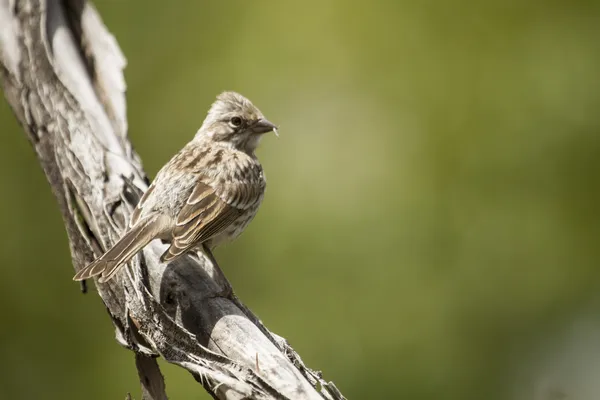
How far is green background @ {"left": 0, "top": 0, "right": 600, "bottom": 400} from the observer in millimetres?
7281

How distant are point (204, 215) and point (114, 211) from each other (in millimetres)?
528

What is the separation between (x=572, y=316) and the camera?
Result: 24.3ft

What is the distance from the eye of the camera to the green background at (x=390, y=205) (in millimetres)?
7281

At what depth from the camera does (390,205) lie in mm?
7578

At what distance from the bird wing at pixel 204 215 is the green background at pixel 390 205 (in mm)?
2281

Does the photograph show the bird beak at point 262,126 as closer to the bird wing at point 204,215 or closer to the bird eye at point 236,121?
the bird eye at point 236,121

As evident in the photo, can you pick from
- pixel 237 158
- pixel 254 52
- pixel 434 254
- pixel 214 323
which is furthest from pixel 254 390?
pixel 254 52

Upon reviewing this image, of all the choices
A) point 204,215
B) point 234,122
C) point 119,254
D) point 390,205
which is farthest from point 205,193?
point 390,205

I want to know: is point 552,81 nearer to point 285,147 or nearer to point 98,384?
point 285,147

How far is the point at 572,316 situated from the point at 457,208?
1.38 meters

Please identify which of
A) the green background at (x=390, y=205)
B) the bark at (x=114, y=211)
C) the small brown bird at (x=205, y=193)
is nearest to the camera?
the bark at (x=114, y=211)

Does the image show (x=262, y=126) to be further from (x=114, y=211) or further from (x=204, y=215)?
(x=114, y=211)

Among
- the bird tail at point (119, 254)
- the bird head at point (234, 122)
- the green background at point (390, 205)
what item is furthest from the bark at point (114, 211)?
the green background at point (390, 205)

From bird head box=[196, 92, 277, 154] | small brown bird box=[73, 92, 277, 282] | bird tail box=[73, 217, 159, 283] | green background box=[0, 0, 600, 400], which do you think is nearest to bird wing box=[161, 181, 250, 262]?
small brown bird box=[73, 92, 277, 282]
